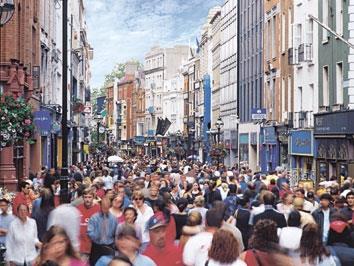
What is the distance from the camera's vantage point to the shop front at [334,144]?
3674 centimetres

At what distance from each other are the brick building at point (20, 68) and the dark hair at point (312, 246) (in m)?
21.8

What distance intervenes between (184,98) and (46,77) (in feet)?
265

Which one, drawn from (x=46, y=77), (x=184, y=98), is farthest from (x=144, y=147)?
(x=46, y=77)

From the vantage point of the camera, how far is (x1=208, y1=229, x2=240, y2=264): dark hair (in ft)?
30.6

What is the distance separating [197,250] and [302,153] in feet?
119

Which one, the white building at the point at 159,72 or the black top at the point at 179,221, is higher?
the white building at the point at 159,72

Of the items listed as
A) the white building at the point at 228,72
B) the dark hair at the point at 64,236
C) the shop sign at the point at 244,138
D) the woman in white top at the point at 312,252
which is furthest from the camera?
the white building at the point at 228,72

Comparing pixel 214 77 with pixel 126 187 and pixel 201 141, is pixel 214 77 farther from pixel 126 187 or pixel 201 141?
pixel 126 187

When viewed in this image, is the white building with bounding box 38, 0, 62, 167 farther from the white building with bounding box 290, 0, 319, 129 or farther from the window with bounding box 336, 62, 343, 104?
the window with bounding box 336, 62, 343, 104

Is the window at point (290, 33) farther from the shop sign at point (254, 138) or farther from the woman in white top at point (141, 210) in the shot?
the woman in white top at point (141, 210)

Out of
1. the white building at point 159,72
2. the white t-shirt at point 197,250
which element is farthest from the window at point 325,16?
the white building at point 159,72

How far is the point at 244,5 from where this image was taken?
72188 millimetres

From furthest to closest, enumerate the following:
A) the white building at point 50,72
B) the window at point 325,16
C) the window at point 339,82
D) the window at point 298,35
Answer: the white building at point 50,72 < the window at point 298,35 < the window at point 325,16 < the window at point 339,82

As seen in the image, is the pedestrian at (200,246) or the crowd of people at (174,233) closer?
the crowd of people at (174,233)
